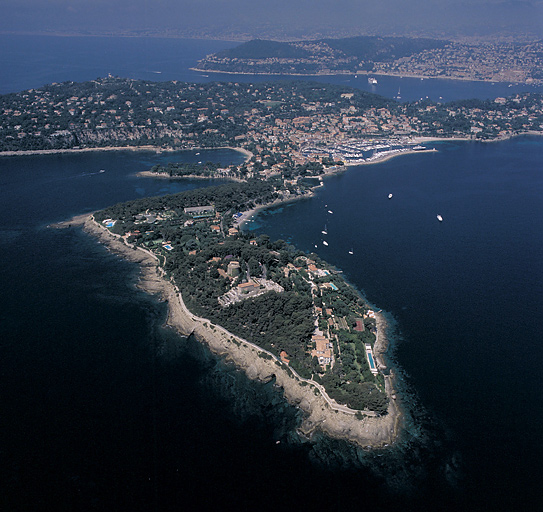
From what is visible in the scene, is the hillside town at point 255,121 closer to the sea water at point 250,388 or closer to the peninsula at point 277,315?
the peninsula at point 277,315

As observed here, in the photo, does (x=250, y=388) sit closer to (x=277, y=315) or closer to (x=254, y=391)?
(x=254, y=391)

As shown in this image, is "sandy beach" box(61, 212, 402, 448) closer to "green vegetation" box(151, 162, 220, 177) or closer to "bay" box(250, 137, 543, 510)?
"bay" box(250, 137, 543, 510)

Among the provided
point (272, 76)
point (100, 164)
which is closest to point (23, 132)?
point (100, 164)

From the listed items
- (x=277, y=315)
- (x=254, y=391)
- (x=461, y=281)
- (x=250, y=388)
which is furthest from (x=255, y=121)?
(x=254, y=391)

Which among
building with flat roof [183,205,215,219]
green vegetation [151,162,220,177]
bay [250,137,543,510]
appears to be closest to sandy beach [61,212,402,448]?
bay [250,137,543,510]

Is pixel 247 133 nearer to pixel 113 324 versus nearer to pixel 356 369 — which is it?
pixel 113 324

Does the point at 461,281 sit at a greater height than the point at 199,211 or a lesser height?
greater
